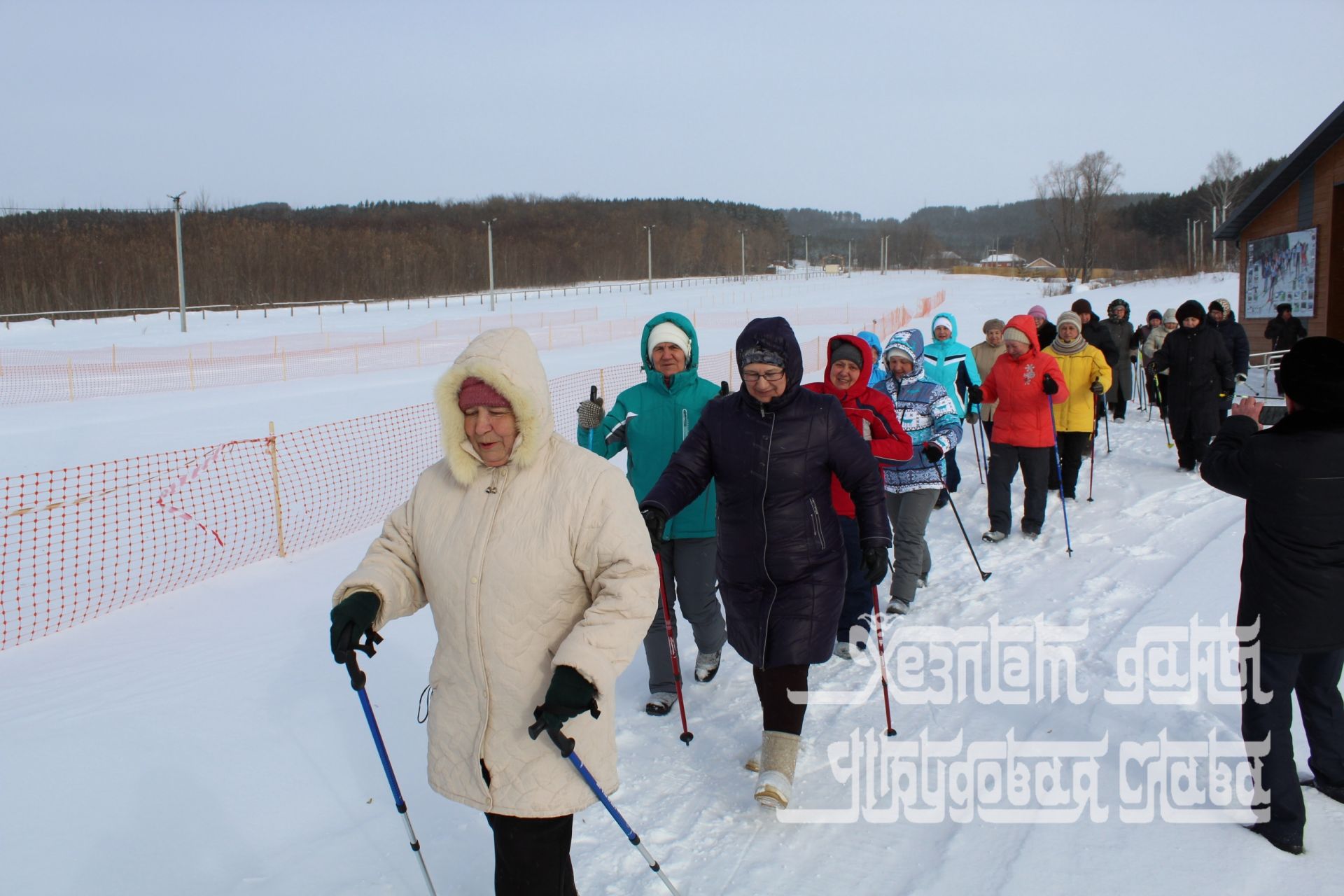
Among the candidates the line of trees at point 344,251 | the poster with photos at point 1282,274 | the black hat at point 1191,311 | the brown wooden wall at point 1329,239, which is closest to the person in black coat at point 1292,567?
the black hat at point 1191,311

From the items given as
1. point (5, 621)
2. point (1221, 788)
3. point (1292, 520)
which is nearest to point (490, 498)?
point (1292, 520)

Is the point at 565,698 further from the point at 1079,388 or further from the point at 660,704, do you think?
the point at 1079,388

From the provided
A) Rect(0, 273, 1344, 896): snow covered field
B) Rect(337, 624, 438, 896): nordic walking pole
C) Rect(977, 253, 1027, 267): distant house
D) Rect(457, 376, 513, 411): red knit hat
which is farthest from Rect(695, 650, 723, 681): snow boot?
Rect(977, 253, 1027, 267): distant house

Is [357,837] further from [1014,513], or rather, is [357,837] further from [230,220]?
[230,220]

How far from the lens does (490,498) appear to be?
2.29 m

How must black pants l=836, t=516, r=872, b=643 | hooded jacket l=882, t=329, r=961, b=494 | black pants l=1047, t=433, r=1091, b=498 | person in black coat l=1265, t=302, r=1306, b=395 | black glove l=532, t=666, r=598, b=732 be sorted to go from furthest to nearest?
person in black coat l=1265, t=302, r=1306, b=395, black pants l=1047, t=433, r=1091, b=498, hooded jacket l=882, t=329, r=961, b=494, black pants l=836, t=516, r=872, b=643, black glove l=532, t=666, r=598, b=732

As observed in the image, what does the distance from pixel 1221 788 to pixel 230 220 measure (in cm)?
9913

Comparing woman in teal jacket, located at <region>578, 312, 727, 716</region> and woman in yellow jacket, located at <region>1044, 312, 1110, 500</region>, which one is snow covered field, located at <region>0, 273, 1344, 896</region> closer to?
woman in teal jacket, located at <region>578, 312, 727, 716</region>

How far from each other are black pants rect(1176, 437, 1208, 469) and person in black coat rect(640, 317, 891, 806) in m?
6.91

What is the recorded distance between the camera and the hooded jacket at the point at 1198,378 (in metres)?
8.65

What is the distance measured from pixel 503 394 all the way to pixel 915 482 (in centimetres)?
373

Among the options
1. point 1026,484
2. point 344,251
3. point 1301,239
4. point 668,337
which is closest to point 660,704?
point 668,337

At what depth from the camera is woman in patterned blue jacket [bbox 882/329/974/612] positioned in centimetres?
541

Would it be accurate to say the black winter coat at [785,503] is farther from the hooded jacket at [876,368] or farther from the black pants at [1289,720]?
the hooded jacket at [876,368]
